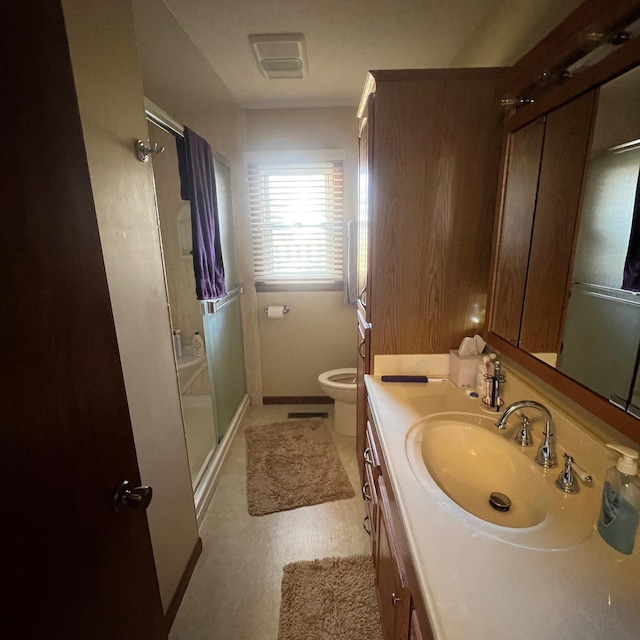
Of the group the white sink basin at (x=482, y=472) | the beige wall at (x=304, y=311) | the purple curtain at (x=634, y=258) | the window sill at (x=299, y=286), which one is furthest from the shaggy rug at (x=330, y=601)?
the window sill at (x=299, y=286)

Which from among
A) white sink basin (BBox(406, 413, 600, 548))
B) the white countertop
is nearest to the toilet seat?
white sink basin (BBox(406, 413, 600, 548))

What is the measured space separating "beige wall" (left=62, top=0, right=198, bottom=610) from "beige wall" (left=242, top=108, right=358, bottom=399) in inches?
61.8

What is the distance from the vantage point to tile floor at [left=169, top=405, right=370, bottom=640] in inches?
52.8

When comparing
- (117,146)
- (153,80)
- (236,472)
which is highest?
(153,80)

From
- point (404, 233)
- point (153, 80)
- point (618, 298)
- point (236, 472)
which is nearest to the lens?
point (618, 298)

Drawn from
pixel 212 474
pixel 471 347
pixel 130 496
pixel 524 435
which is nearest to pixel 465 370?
pixel 471 347

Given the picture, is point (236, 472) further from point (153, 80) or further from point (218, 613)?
point (153, 80)

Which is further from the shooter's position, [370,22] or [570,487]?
[370,22]

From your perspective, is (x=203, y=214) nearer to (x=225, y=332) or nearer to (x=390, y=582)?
(x=225, y=332)

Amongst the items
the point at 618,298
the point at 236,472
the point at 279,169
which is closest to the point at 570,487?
the point at 618,298

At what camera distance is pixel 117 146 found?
103cm

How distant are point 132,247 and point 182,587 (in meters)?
1.48

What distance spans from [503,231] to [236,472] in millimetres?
2124

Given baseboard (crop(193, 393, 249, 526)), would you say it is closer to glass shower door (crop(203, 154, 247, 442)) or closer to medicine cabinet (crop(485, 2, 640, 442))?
glass shower door (crop(203, 154, 247, 442))
